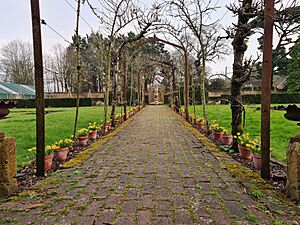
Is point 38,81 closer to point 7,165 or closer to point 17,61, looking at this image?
point 7,165

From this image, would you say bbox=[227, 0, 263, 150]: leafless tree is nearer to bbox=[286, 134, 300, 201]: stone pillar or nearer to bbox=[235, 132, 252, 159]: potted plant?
bbox=[235, 132, 252, 159]: potted plant

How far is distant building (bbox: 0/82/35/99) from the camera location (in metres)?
24.7

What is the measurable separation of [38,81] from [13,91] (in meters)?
27.7

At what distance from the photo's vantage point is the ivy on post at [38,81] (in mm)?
2631

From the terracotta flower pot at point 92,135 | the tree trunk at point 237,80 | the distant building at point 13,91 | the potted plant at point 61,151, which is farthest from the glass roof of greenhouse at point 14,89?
the tree trunk at point 237,80

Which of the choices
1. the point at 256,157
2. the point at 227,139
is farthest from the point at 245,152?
the point at 227,139

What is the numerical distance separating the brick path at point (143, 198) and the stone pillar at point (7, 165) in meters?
0.17

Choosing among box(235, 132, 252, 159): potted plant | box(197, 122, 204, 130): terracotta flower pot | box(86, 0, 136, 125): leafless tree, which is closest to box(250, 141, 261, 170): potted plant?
box(235, 132, 252, 159): potted plant

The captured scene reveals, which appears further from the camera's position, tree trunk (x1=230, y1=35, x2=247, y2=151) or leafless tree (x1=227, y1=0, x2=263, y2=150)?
tree trunk (x1=230, y1=35, x2=247, y2=151)

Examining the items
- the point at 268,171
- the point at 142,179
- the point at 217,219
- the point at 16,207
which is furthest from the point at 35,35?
the point at 268,171

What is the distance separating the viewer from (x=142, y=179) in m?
2.60

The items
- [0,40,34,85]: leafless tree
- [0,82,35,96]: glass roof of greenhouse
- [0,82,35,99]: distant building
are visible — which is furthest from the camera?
[0,40,34,85]: leafless tree

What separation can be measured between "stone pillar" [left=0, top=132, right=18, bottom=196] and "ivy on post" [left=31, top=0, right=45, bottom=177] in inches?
19.0

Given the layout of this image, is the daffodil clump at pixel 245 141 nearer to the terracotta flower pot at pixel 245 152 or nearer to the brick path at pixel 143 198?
the terracotta flower pot at pixel 245 152
